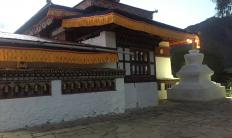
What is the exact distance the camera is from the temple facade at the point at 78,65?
830 centimetres

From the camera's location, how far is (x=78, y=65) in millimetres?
10641

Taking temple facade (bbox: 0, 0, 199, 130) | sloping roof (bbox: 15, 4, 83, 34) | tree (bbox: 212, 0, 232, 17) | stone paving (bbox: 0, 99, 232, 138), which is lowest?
stone paving (bbox: 0, 99, 232, 138)

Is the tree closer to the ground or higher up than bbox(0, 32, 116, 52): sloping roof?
higher up

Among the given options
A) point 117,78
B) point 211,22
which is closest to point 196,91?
point 117,78

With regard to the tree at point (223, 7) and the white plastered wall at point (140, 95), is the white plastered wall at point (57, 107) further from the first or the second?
the tree at point (223, 7)

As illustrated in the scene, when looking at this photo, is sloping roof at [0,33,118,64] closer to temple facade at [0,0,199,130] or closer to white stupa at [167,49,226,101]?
temple facade at [0,0,199,130]

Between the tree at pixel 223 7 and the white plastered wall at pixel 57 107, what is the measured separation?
101 ft

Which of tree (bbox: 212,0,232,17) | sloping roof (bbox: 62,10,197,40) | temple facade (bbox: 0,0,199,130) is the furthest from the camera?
tree (bbox: 212,0,232,17)

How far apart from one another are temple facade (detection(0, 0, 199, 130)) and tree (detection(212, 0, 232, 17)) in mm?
24732

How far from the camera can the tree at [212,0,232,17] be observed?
37562 mm

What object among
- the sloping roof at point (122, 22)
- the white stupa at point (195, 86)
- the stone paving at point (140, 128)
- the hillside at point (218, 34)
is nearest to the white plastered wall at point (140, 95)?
the white stupa at point (195, 86)

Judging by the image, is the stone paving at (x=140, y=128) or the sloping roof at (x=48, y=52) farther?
the sloping roof at (x=48, y=52)

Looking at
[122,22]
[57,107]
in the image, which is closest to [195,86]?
[122,22]

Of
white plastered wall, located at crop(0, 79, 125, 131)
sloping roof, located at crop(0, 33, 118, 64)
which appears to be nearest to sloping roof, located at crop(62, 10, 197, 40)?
sloping roof, located at crop(0, 33, 118, 64)
